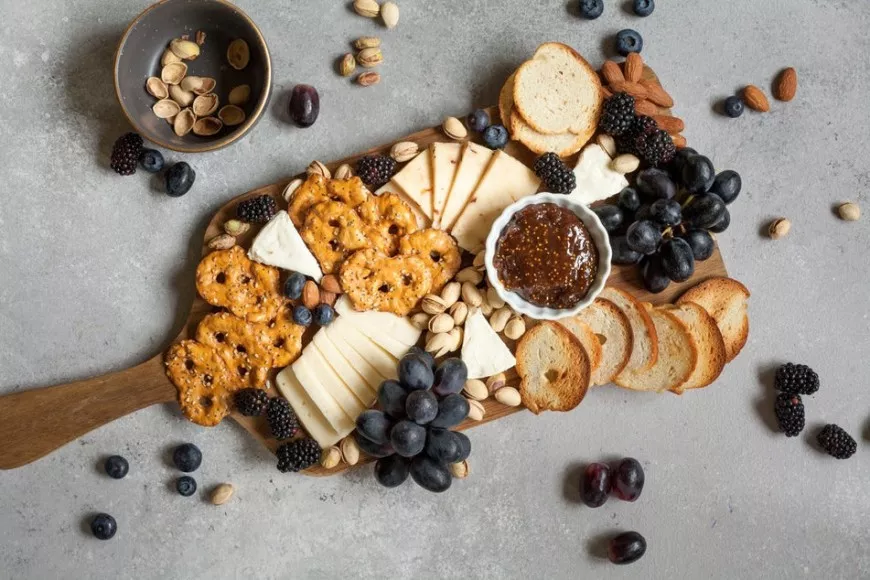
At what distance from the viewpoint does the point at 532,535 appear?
2.44 meters

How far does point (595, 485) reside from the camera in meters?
2.36

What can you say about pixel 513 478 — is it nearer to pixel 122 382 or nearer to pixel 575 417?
pixel 575 417

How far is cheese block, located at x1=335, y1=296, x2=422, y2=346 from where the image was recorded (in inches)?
89.0

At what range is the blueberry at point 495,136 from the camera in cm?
228

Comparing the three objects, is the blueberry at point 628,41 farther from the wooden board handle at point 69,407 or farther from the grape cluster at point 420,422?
the wooden board handle at point 69,407

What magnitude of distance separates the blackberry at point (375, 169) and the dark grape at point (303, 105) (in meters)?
0.22

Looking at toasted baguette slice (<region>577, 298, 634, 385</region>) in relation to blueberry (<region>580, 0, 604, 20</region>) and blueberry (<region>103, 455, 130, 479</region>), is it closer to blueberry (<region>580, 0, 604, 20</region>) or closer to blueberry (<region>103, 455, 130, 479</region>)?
blueberry (<region>580, 0, 604, 20</region>)

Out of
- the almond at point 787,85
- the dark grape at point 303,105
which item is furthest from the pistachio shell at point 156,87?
the almond at point 787,85

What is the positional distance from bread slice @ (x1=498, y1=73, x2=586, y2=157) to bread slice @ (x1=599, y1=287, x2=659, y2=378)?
444 mm

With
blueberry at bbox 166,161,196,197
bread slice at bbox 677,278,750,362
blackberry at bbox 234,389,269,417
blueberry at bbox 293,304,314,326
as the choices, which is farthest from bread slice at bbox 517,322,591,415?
blueberry at bbox 166,161,196,197

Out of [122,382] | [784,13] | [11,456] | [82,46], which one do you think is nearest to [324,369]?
[122,382]

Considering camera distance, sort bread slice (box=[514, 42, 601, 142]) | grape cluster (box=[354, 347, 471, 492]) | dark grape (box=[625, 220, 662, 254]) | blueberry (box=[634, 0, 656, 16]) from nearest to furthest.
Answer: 1. grape cluster (box=[354, 347, 471, 492])
2. dark grape (box=[625, 220, 662, 254])
3. bread slice (box=[514, 42, 601, 142])
4. blueberry (box=[634, 0, 656, 16])

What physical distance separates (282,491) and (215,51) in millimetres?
1376

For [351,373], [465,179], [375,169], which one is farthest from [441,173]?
[351,373]
